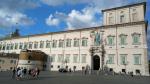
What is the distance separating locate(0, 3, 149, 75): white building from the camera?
1732 inches

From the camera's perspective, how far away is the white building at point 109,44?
4398 centimetres

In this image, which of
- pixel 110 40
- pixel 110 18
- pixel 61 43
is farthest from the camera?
pixel 61 43

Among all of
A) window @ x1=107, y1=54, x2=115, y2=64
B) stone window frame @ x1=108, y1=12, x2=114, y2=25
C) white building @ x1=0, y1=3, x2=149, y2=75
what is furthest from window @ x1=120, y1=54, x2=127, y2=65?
stone window frame @ x1=108, y1=12, x2=114, y2=25

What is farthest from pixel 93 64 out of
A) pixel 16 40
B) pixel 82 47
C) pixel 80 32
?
pixel 16 40

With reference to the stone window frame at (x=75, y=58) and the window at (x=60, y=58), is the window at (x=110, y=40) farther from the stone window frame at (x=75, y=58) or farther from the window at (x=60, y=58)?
the window at (x=60, y=58)

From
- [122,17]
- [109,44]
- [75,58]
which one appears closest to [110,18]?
[122,17]

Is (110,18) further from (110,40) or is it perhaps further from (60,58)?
(60,58)

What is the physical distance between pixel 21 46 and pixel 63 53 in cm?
2240

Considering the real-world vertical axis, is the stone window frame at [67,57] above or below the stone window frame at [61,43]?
below

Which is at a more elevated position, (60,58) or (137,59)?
(137,59)

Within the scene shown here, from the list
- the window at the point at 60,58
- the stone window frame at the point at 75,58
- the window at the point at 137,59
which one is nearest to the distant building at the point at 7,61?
the window at the point at 60,58

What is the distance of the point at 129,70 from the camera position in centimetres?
4397

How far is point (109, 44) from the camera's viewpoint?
4841cm

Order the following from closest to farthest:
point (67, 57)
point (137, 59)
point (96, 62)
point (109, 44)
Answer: point (137, 59)
point (109, 44)
point (96, 62)
point (67, 57)
